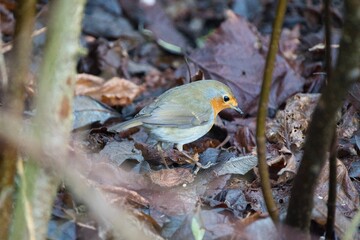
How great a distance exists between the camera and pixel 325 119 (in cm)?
269

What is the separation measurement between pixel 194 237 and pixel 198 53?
3446 mm

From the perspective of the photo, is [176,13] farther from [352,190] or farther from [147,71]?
[352,190]

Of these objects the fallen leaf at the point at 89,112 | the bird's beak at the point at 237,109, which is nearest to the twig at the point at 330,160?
the bird's beak at the point at 237,109

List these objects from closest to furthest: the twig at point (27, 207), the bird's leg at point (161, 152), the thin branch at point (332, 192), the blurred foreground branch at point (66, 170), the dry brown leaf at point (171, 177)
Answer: the blurred foreground branch at point (66, 170), the twig at point (27, 207), the thin branch at point (332, 192), the dry brown leaf at point (171, 177), the bird's leg at point (161, 152)

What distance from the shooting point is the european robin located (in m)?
5.21

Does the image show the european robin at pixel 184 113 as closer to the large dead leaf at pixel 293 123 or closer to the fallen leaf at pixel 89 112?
the large dead leaf at pixel 293 123

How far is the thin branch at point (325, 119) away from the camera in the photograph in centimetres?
255

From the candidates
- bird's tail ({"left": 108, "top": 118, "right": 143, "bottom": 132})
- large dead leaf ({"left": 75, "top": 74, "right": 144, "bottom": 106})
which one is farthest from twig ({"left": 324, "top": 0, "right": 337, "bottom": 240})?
large dead leaf ({"left": 75, "top": 74, "right": 144, "bottom": 106})

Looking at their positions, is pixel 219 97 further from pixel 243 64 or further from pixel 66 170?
A: pixel 66 170

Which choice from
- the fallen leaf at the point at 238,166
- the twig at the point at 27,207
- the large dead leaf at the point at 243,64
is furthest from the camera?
the large dead leaf at the point at 243,64

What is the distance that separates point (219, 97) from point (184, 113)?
33 cm

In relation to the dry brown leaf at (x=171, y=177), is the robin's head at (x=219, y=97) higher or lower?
lower

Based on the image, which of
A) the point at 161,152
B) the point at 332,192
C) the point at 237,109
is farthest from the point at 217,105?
the point at 332,192

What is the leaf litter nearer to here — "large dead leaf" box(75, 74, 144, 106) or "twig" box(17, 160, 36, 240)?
"large dead leaf" box(75, 74, 144, 106)
